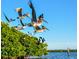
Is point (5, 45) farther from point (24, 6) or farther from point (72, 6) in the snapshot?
point (72, 6)

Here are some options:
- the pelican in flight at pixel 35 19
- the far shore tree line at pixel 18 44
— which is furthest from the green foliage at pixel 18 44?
the pelican in flight at pixel 35 19

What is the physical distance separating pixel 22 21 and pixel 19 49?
0.25 metres

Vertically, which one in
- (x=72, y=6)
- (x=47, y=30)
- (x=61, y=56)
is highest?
(x=72, y=6)

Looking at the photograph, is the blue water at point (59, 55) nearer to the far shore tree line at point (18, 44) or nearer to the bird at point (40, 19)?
the far shore tree line at point (18, 44)

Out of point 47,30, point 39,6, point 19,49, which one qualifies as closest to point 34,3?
point 39,6

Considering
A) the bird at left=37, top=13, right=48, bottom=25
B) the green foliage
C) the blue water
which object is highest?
the bird at left=37, top=13, right=48, bottom=25

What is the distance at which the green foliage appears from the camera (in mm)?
2473

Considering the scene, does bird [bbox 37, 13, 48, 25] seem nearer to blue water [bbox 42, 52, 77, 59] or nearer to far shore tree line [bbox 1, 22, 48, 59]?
far shore tree line [bbox 1, 22, 48, 59]

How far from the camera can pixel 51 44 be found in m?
2.48

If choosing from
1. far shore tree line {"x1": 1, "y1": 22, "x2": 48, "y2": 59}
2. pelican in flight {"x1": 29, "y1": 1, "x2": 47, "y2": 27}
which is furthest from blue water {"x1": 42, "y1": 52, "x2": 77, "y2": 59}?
pelican in flight {"x1": 29, "y1": 1, "x2": 47, "y2": 27}

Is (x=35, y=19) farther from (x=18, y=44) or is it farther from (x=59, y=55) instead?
(x=59, y=55)

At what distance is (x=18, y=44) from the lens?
2.49m

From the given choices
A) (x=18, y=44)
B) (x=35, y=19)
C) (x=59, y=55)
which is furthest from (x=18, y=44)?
(x=59, y=55)

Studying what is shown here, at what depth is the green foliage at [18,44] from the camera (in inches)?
97.3
